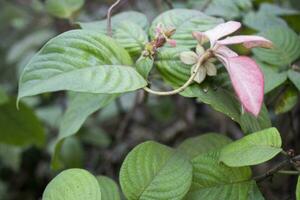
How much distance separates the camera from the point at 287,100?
876mm

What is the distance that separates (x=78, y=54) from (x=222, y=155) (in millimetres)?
260

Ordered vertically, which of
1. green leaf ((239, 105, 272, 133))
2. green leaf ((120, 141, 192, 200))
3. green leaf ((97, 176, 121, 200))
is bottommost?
green leaf ((97, 176, 121, 200))

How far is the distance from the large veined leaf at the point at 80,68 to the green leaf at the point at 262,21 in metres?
0.41

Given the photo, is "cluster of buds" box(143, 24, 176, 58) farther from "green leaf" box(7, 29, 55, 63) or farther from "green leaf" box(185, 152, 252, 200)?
"green leaf" box(7, 29, 55, 63)

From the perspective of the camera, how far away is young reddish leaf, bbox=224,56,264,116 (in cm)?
62

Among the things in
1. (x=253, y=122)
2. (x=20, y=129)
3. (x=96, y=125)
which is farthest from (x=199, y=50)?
(x=96, y=125)

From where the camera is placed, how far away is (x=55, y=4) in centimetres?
113

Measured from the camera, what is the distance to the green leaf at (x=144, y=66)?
Answer: 2.32 feet

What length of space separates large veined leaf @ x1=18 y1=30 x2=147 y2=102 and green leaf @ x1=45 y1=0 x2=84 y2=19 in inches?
17.5

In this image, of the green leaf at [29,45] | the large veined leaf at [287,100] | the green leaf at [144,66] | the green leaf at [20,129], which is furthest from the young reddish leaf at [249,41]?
the green leaf at [29,45]

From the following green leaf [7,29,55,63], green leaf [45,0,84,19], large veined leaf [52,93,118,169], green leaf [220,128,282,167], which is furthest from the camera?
green leaf [7,29,55,63]

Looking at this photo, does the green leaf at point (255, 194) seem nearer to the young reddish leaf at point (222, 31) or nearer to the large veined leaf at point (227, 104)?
the large veined leaf at point (227, 104)

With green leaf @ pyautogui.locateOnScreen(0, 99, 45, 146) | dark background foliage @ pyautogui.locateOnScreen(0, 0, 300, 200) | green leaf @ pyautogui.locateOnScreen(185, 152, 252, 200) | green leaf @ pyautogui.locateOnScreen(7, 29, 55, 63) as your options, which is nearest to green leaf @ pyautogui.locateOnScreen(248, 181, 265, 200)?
green leaf @ pyautogui.locateOnScreen(185, 152, 252, 200)

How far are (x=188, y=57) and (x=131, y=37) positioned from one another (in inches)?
5.4
